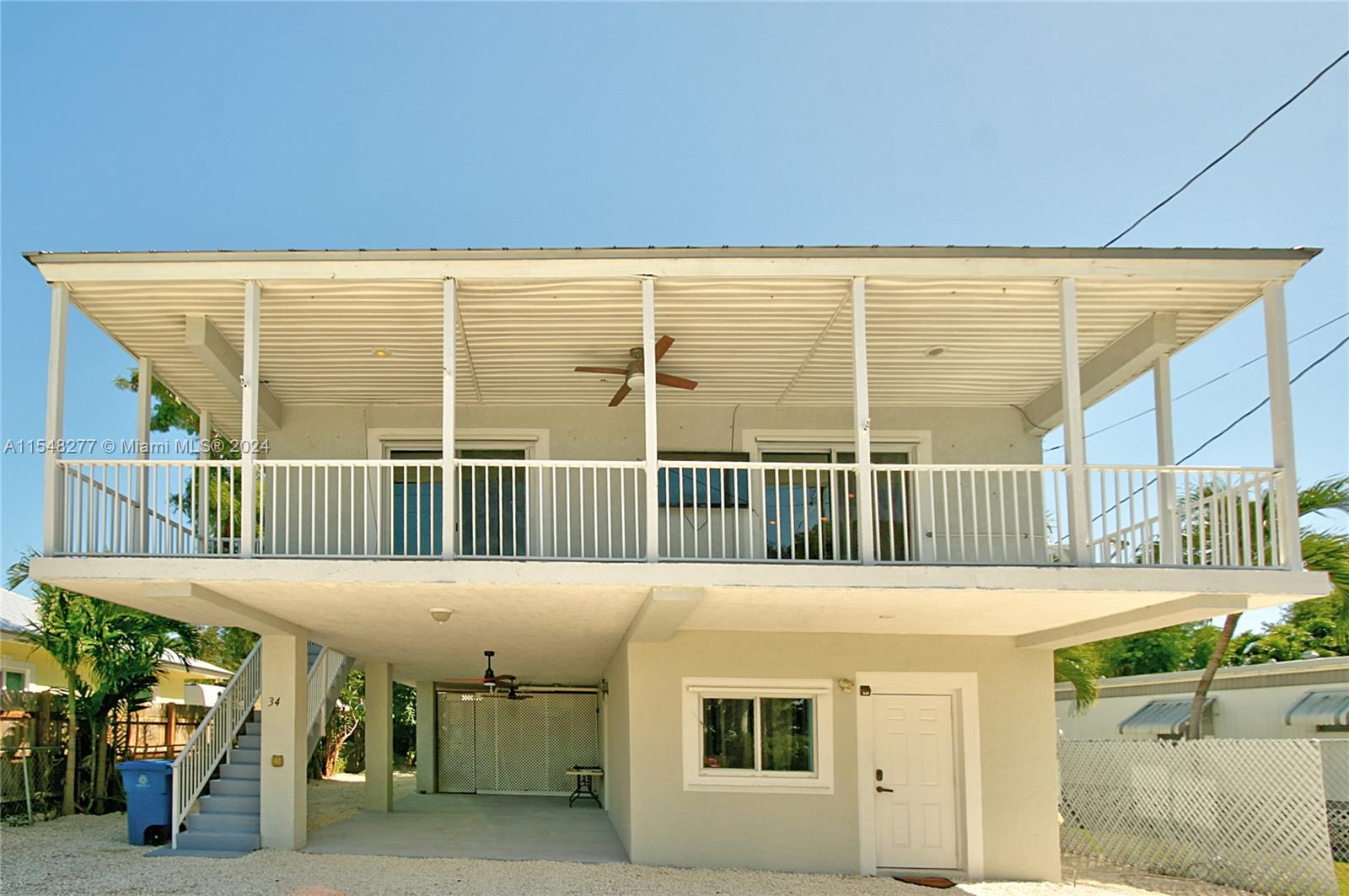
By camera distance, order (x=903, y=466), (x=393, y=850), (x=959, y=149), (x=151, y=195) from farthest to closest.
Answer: (x=151, y=195)
(x=959, y=149)
(x=393, y=850)
(x=903, y=466)

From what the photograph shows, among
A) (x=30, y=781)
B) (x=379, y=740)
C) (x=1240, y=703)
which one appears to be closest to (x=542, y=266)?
(x=379, y=740)

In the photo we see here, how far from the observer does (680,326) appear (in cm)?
1090

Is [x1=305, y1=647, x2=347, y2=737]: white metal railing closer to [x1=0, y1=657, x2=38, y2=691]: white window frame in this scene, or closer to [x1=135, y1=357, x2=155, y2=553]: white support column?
[x1=135, y1=357, x2=155, y2=553]: white support column

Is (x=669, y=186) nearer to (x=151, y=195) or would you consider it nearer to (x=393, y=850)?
(x=151, y=195)

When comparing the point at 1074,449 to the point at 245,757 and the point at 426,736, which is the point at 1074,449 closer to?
the point at 245,757

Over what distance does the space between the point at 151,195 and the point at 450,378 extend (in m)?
29.1

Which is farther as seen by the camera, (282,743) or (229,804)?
(229,804)

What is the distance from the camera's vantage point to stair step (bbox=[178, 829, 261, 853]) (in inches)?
493

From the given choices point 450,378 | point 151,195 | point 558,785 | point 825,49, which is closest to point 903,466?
point 450,378

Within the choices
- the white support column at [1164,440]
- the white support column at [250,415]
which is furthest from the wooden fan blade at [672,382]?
the white support column at [1164,440]

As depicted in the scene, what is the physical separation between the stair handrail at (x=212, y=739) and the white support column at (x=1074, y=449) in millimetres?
9067

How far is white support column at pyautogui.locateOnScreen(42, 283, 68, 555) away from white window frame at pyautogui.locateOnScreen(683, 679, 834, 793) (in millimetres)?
6159

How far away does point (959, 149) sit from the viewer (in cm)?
2048

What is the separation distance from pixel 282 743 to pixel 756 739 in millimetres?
5137
